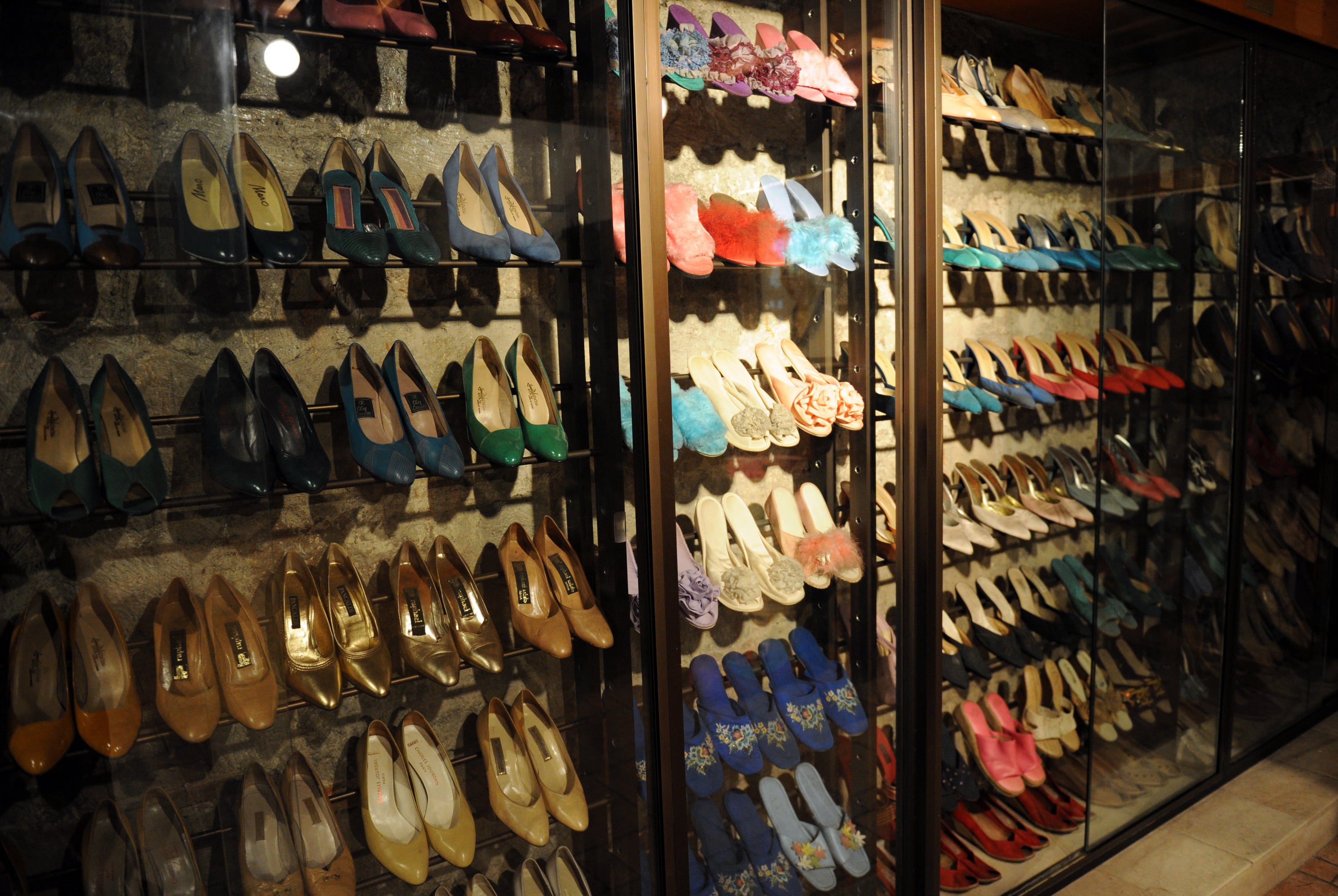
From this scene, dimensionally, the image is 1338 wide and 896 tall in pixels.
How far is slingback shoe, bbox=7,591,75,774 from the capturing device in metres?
1.00

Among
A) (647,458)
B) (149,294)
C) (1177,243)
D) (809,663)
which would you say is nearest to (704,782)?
(809,663)

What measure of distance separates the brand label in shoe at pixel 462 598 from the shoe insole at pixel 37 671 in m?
0.61

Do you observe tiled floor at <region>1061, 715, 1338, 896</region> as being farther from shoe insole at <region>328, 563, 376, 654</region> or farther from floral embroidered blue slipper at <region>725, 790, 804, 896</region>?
shoe insole at <region>328, 563, 376, 654</region>

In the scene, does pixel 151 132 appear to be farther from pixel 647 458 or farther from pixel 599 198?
pixel 647 458

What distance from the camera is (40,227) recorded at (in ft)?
3.37

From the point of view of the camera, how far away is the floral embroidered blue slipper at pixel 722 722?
1.74 meters

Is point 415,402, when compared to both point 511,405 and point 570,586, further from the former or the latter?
point 570,586

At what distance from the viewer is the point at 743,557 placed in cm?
183

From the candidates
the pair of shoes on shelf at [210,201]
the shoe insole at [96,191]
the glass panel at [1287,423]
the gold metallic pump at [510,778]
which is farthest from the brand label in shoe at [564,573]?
the glass panel at [1287,423]

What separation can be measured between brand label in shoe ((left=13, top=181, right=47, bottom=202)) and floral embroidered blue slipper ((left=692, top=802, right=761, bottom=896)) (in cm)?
133

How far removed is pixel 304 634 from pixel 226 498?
285 mm

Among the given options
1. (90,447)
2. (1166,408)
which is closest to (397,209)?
(90,447)

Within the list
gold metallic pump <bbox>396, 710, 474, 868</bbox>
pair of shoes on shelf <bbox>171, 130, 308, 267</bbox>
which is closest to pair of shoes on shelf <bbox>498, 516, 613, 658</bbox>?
gold metallic pump <bbox>396, 710, 474, 868</bbox>

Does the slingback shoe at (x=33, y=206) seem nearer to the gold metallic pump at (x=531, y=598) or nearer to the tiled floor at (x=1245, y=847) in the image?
the gold metallic pump at (x=531, y=598)
